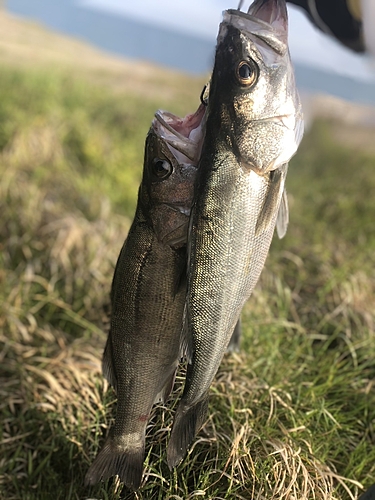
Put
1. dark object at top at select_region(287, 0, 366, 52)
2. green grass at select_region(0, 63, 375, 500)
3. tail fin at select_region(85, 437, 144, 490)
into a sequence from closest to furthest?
tail fin at select_region(85, 437, 144, 490), green grass at select_region(0, 63, 375, 500), dark object at top at select_region(287, 0, 366, 52)

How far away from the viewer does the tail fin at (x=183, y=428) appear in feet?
6.05

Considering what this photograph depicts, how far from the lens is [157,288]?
1859mm

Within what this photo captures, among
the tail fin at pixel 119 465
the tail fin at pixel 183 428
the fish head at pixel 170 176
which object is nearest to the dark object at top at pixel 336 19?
the fish head at pixel 170 176

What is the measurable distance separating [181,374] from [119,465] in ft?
1.34

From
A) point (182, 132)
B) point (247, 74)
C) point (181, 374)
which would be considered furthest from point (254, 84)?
point (181, 374)

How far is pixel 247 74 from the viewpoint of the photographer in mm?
1684

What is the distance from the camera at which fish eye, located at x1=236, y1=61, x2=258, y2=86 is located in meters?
1.68

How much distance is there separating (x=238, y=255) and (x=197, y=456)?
2.92ft

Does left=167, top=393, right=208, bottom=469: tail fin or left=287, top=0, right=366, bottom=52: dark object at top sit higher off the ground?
left=287, top=0, right=366, bottom=52: dark object at top

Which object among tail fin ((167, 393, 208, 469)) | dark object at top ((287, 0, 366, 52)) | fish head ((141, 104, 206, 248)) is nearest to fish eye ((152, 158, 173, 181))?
fish head ((141, 104, 206, 248))

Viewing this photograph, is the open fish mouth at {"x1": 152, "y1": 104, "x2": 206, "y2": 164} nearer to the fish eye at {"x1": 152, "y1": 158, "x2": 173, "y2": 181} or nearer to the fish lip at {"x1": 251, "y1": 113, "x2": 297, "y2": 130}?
the fish eye at {"x1": 152, "y1": 158, "x2": 173, "y2": 181}

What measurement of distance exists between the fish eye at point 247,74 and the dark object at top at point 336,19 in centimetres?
159

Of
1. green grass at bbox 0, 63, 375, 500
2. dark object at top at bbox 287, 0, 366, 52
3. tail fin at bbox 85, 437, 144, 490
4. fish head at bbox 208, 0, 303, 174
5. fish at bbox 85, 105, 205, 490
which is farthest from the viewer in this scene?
dark object at top at bbox 287, 0, 366, 52

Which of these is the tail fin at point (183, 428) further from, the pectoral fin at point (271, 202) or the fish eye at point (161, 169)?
the fish eye at point (161, 169)
